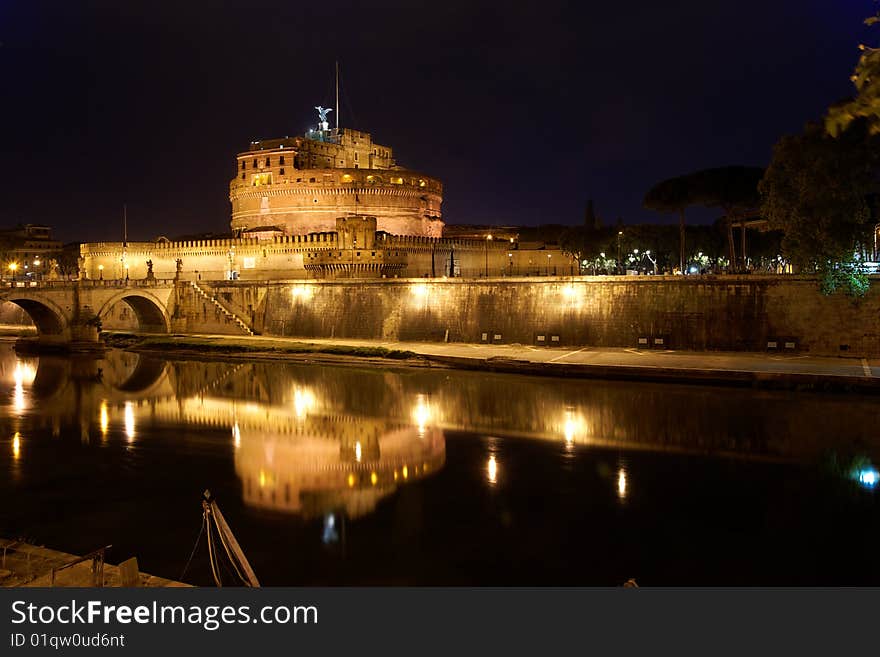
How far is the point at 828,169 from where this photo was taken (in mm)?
20891

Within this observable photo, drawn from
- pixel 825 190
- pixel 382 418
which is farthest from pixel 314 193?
pixel 825 190

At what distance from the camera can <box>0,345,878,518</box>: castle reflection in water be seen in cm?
1377

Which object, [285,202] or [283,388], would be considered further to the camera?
[285,202]

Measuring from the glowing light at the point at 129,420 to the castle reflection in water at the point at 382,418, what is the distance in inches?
2.8

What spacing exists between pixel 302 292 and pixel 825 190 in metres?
22.2

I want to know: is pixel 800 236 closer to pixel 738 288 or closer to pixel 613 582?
pixel 738 288

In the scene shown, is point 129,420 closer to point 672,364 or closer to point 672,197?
point 672,364

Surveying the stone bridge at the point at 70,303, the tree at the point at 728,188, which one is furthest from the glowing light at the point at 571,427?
the stone bridge at the point at 70,303

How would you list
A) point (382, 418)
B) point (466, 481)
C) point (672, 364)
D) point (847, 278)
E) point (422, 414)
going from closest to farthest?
point (466, 481), point (382, 418), point (422, 414), point (847, 278), point (672, 364)

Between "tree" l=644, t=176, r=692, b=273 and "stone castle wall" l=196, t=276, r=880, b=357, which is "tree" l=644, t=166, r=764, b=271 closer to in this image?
"tree" l=644, t=176, r=692, b=273

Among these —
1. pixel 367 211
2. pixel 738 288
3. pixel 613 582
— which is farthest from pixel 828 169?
pixel 367 211

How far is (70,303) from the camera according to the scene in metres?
35.3

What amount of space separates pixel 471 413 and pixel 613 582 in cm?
1018
